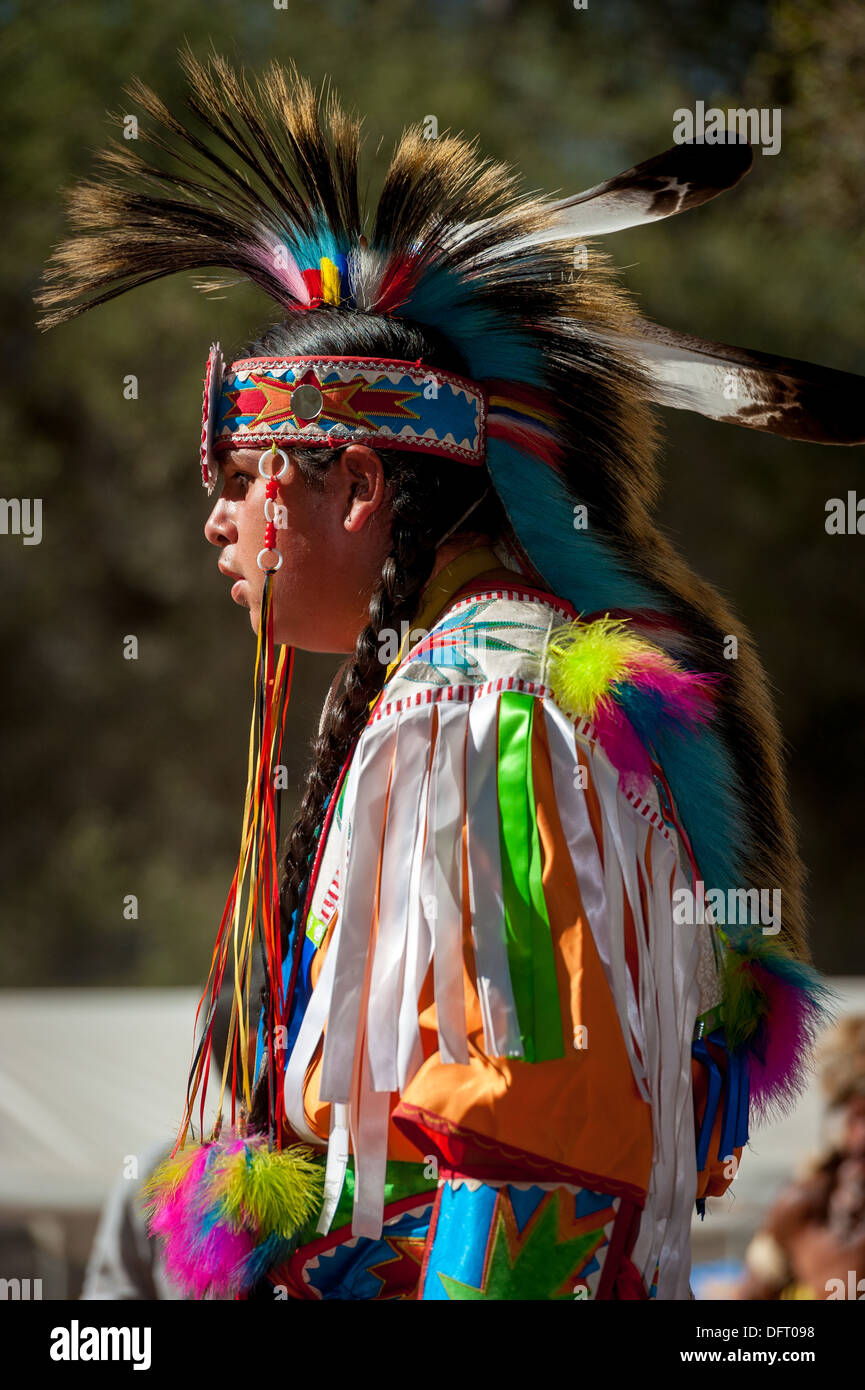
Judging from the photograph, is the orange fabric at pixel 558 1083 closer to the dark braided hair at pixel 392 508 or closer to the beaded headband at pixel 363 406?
the dark braided hair at pixel 392 508

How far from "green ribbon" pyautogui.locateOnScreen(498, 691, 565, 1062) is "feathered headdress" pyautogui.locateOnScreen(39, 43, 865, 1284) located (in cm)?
30

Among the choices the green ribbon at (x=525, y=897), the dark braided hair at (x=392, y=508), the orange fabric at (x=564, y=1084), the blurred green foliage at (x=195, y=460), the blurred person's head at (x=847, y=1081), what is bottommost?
the blurred person's head at (x=847, y=1081)

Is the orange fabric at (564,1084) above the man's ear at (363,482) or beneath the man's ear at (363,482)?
beneath

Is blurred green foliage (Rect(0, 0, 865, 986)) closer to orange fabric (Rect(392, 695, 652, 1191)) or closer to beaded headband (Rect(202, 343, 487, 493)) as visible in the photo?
beaded headband (Rect(202, 343, 487, 493))

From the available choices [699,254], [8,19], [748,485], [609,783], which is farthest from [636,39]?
[609,783]

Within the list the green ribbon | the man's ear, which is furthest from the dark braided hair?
the green ribbon

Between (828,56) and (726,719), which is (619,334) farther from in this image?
(828,56)

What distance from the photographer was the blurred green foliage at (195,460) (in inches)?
363

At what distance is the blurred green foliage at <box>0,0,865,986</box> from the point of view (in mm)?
9211

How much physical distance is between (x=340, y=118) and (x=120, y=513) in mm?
9374

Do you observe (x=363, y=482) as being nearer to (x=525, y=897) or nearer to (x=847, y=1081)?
(x=525, y=897)

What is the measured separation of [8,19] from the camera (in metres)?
9.38

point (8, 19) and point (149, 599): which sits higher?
point (8, 19)

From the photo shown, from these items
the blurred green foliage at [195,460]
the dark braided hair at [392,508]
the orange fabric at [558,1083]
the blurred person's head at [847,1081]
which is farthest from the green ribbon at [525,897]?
the blurred green foliage at [195,460]
